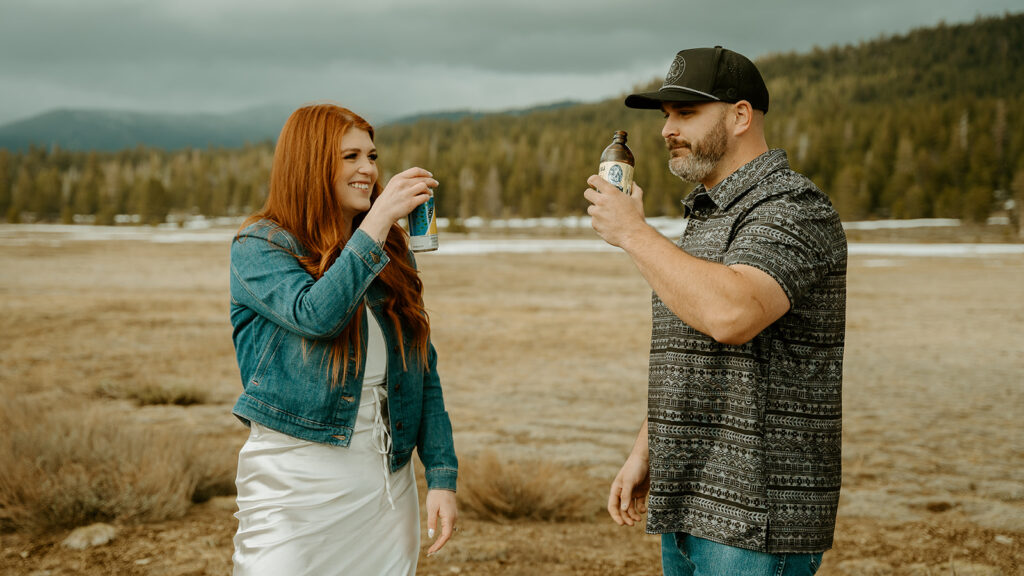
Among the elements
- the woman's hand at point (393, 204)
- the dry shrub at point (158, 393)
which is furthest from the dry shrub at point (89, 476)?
the woman's hand at point (393, 204)

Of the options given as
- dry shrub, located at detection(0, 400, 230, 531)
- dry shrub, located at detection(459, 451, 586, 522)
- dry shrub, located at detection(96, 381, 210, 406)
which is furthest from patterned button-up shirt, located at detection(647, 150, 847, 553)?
dry shrub, located at detection(96, 381, 210, 406)

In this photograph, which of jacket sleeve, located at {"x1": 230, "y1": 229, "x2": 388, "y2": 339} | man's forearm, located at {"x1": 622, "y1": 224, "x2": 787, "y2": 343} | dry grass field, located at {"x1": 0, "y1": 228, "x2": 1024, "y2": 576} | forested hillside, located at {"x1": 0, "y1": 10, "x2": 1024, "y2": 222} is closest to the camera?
man's forearm, located at {"x1": 622, "y1": 224, "x2": 787, "y2": 343}

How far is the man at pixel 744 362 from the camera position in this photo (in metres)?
1.87

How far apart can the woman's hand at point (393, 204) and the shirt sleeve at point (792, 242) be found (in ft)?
2.69

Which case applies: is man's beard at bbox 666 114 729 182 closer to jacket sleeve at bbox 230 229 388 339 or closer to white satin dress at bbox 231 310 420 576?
jacket sleeve at bbox 230 229 388 339

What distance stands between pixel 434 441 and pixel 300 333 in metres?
0.68

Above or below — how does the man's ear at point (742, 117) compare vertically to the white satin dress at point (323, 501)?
above

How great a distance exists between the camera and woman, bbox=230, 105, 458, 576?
2.14m

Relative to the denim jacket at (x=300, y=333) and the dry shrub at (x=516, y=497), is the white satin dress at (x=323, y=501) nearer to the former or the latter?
the denim jacket at (x=300, y=333)

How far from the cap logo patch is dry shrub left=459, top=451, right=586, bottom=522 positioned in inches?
154

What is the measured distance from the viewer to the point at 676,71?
221cm

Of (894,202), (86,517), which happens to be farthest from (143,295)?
(894,202)

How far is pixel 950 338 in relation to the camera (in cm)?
1423

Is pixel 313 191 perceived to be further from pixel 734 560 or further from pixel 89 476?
pixel 89 476
